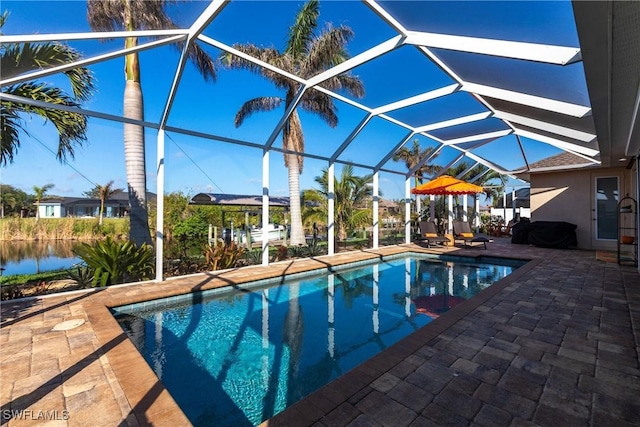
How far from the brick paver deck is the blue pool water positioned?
0.69m

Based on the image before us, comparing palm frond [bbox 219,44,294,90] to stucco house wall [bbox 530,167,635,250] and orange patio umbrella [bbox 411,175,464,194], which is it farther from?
stucco house wall [bbox 530,167,635,250]

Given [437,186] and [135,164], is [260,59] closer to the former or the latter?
[135,164]

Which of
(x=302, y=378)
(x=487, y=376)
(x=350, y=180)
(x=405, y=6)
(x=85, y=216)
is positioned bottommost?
(x=302, y=378)

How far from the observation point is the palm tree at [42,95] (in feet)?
15.1

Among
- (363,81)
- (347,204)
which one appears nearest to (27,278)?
(363,81)

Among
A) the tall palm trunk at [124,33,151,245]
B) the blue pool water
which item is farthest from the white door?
the tall palm trunk at [124,33,151,245]

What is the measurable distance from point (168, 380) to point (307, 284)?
16.0 feet

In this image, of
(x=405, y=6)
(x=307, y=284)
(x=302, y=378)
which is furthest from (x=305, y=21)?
(x=302, y=378)

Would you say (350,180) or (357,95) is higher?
(357,95)

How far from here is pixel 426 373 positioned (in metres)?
3.18

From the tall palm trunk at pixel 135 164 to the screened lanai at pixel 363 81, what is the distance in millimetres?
203

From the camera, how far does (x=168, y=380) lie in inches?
147

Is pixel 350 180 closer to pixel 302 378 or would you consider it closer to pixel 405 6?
pixel 405 6

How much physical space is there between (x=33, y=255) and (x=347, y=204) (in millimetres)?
13426
